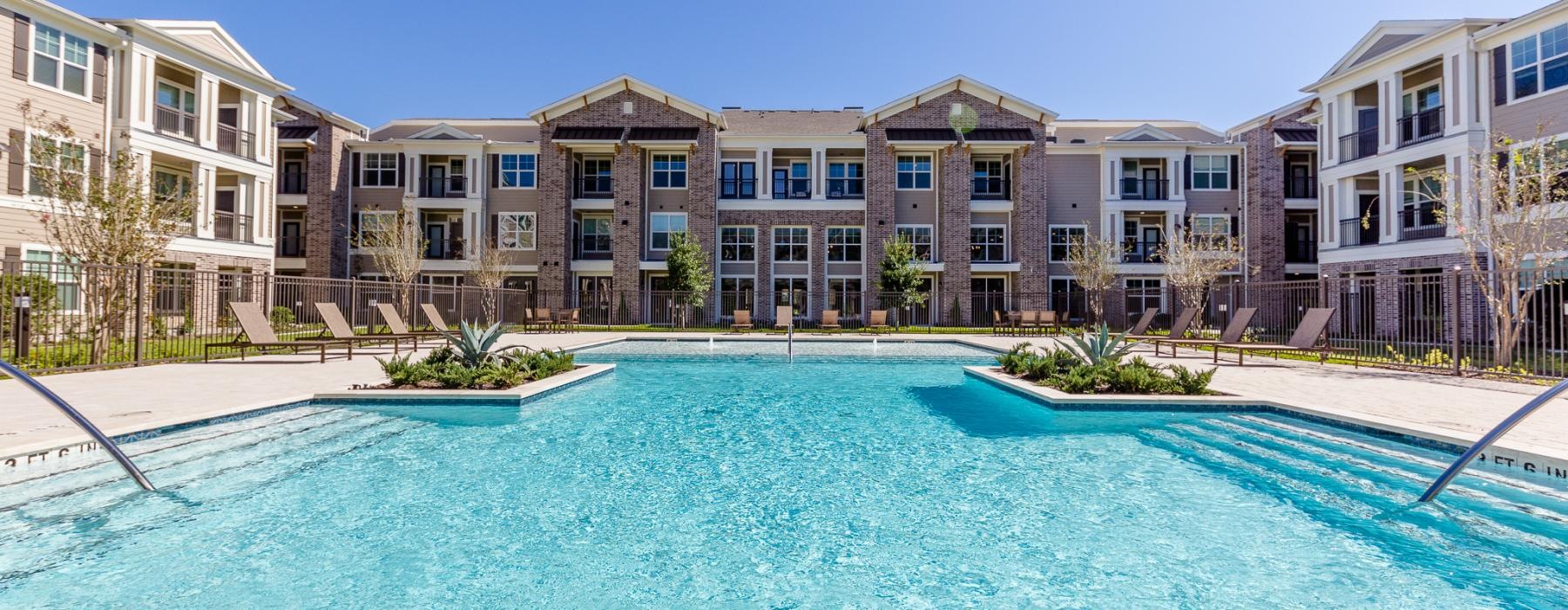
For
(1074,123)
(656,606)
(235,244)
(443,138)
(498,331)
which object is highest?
(1074,123)

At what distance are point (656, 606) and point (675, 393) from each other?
6.87 meters

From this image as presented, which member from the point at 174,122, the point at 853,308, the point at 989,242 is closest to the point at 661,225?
the point at 853,308

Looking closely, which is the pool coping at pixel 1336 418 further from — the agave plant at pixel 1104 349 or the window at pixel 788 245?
the window at pixel 788 245

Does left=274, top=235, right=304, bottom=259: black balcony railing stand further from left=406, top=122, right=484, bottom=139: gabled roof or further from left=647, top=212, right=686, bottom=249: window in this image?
left=647, top=212, right=686, bottom=249: window

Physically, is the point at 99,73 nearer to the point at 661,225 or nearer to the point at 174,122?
the point at 174,122

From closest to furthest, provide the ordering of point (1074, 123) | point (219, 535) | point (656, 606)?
point (656, 606) → point (219, 535) → point (1074, 123)

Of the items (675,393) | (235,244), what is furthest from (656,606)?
(235,244)

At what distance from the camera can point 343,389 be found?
8.52 meters

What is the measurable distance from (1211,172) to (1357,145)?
774cm

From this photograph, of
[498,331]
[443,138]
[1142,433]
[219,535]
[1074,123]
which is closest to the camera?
[219,535]

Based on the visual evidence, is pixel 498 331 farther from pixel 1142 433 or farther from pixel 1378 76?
pixel 1378 76

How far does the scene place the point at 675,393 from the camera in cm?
1002

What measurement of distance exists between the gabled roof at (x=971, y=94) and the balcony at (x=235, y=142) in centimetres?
2364

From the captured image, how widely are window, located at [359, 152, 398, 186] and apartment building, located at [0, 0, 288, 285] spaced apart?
519 cm
